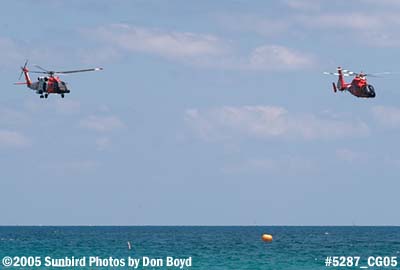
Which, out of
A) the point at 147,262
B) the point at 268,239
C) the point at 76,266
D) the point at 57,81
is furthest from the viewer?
the point at 268,239

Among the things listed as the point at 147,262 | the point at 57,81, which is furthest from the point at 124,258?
the point at 57,81

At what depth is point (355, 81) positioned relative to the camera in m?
87.1

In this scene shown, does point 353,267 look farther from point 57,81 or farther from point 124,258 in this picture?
point 57,81

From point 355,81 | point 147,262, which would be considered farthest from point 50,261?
point 355,81

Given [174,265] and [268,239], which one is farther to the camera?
[268,239]

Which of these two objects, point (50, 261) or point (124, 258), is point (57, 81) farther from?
point (124, 258)

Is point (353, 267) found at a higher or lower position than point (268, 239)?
lower

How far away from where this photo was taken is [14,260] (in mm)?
115062

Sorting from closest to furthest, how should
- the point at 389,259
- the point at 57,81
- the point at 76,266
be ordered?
1. the point at 57,81
2. the point at 76,266
3. the point at 389,259

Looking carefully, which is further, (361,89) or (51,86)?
(361,89)

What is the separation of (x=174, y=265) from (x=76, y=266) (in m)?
11.6

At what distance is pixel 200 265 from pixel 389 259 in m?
27.4

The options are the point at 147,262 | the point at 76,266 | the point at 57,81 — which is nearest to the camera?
the point at 57,81

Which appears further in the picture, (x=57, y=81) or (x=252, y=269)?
(x=252, y=269)
